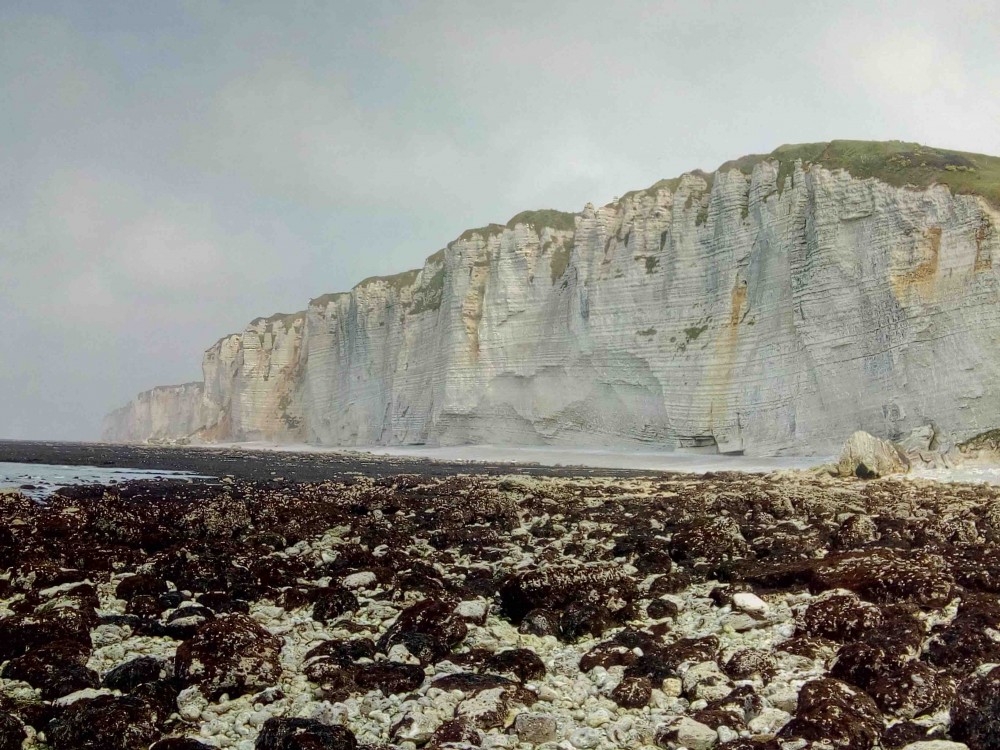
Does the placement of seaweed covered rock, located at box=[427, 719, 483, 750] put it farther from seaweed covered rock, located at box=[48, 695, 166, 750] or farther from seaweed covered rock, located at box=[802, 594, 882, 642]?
seaweed covered rock, located at box=[802, 594, 882, 642]

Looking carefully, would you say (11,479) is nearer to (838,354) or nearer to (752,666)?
(752,666)

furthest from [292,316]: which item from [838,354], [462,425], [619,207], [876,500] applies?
[876,500]

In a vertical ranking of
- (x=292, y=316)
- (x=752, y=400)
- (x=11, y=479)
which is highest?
(x=292, y=316)

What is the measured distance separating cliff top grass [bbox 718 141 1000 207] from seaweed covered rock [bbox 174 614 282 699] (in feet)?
124

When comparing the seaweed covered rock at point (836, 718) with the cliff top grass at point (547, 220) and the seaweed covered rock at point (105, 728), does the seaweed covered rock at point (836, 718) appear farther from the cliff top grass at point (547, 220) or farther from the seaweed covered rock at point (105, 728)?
the cliff top grass at point (547, 220)

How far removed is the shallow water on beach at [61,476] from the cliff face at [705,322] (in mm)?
29719

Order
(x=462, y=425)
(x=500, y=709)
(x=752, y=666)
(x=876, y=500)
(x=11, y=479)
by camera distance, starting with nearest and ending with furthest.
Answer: (x=500, y=709)
(x=752, y=666)
(x=876, y=500)
(x=11, y=479)
(x=462, y=425)

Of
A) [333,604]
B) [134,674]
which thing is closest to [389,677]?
[134,674]

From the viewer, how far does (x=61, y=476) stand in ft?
103

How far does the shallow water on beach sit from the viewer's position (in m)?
25.6

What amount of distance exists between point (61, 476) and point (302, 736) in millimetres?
30922

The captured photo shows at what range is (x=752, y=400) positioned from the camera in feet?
146

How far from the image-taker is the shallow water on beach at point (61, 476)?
25562 millimetres

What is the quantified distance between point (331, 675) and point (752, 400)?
41031 mm
